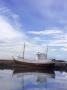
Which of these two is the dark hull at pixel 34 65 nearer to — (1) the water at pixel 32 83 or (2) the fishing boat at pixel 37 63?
(2) the fishing boat at pixel 37 63

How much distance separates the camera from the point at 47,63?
5369cm

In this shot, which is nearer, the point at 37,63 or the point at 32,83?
the point at 32,83

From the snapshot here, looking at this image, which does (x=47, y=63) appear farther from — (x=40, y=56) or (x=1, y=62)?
(x=1, y=62)

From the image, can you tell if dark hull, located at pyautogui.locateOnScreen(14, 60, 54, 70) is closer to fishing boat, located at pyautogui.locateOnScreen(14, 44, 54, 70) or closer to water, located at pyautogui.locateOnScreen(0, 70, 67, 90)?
fishing boat, located at pyautogui.locateOnScreen(14, 44, 54, 70)

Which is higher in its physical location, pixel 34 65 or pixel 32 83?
pixel 34 65

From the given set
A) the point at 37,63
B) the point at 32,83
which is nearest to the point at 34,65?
the point at 37,63

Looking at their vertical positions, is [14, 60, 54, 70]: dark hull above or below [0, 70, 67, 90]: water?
above

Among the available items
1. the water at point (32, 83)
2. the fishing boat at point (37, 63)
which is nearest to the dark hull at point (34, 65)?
the fishing boat at point (37, 63)

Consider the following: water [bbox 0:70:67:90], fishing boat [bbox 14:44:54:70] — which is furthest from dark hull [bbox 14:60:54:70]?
water [bbox 0:70:67:90]

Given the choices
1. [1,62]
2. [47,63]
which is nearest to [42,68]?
[47,63]

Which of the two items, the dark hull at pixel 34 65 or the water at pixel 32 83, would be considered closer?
the water at pixel 32 83

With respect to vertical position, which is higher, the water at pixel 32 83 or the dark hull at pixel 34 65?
the dark hull at pixel 34 65

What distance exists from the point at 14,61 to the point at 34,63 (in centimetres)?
Result: 406

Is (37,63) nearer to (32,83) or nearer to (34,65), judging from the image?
(34,65)
